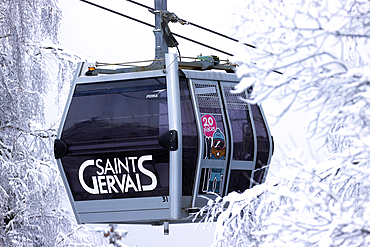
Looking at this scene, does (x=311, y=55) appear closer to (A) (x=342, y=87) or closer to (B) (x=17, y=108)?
(A) (x=342, y=87)

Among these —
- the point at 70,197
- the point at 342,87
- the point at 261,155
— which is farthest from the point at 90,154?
the point at 342,87

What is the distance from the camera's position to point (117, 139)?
5180mm

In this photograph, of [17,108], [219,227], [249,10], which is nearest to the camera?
[249,10]

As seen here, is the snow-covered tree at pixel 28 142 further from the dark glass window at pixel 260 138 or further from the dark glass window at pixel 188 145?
the dark glass window at pixel 260 138

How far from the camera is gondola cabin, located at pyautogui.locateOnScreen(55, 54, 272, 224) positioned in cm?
509

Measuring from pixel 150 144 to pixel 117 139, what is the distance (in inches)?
13.0

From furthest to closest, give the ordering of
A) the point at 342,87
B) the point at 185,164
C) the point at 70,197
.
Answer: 1. the point at 70,197
2. the point at 185,164
3. the point at 342,87

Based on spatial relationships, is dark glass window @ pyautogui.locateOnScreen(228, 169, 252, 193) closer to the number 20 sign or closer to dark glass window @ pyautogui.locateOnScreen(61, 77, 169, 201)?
the number 20 sign

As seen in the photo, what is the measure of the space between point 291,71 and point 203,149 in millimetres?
3147

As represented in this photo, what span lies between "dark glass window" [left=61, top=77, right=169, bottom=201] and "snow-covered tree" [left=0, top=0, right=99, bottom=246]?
6.26 ft

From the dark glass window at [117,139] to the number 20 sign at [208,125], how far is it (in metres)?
0.44

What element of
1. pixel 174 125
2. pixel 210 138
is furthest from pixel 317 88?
pixel 210 138

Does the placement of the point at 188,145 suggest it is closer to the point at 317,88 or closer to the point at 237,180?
the point at 237,180

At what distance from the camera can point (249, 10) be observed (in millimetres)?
2320
